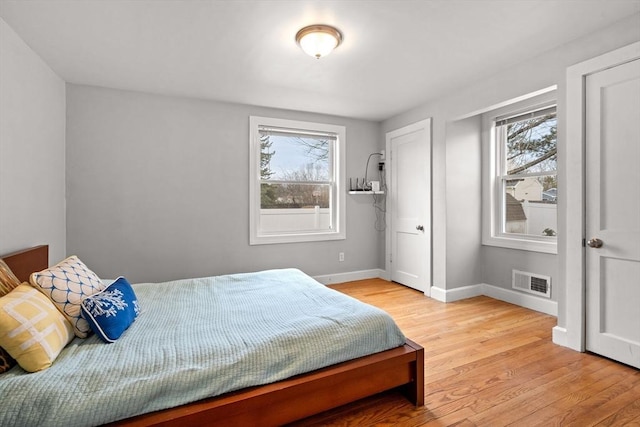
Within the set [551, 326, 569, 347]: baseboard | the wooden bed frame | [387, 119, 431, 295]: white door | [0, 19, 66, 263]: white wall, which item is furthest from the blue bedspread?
[387, 119, 431, 295]: white door

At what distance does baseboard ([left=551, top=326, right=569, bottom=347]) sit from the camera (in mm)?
2551

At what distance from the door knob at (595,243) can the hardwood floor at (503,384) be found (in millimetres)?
825

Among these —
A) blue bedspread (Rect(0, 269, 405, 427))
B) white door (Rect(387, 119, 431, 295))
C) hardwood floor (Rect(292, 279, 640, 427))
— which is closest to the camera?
blue bedspread (Rect(0, 269, 405, 427))

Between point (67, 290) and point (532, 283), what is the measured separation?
4.06 metres

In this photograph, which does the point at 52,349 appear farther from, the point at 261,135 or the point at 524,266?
the point at 524,266

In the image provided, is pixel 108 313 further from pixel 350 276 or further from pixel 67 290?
pixel 350 276

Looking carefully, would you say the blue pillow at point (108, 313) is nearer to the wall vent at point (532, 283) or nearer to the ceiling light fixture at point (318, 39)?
the ceiling light fixture at point (318, 39)

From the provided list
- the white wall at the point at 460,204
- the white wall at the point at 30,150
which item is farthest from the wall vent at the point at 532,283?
the white wall at the point at 30,150

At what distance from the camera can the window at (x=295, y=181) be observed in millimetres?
4125

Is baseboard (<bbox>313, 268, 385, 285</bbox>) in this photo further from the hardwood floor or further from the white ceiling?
the white ceiling

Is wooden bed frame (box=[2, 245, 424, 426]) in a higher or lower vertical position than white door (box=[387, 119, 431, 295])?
lower

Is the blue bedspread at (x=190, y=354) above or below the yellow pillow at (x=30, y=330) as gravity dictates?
below

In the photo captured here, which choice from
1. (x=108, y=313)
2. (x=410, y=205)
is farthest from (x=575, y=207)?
(x=108, y=313)

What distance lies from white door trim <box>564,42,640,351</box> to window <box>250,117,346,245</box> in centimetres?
265
